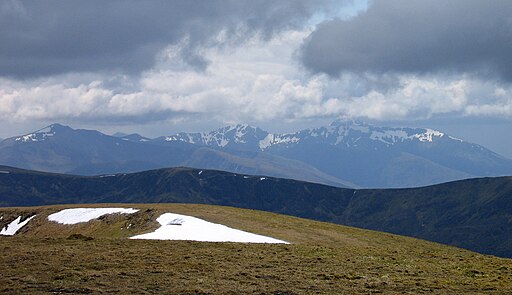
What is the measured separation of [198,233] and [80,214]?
37.9m

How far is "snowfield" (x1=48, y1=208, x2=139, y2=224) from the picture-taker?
9119 cm

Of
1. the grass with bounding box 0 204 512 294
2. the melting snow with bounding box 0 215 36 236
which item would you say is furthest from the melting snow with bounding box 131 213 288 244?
the melting snow with bounding box 0 215 36 236

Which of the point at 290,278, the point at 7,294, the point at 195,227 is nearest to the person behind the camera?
the point at 7,294

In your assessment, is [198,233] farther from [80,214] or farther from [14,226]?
[14,226]

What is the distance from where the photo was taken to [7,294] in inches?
1185

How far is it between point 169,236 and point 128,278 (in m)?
28.3

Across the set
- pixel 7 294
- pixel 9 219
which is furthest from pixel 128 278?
pixel 9 219

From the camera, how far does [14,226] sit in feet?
333

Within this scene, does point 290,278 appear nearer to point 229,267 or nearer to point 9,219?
point 229,267

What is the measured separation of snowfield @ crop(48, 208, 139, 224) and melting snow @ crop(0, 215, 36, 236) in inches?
222

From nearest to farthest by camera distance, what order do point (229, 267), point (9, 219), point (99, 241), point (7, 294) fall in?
1. point (7, 294)
2. point (229, 267)
3. point (99, 241)
4. point (9, 219)

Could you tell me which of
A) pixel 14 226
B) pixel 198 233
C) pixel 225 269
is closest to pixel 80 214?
pixel 14 226

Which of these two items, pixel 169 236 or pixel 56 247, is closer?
pixel 56 247

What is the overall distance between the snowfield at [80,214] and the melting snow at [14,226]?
5.63 metres
